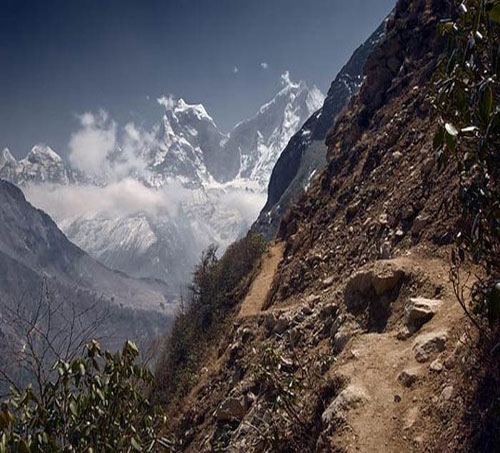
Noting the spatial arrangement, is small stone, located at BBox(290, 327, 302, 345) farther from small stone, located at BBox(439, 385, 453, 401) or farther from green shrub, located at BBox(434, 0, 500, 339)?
green shrub, located at BBox(434, 0, 500, 339)

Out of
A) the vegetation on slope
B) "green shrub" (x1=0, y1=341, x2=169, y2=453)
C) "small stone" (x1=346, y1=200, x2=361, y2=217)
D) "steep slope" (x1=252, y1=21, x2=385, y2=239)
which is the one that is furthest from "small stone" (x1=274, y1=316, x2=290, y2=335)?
"steep slope" (x1=252, y1=21, x2=385, y2=239)

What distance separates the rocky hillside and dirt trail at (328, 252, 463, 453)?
0.02 meters

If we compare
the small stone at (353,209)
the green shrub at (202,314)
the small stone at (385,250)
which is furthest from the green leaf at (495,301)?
the green shrub at (202,314)

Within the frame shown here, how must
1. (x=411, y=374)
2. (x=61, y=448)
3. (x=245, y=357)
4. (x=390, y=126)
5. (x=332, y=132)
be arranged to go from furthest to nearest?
(x=332, y=132) < (x=390, y=126) < (x=245, y=357) < (x=411, y=374) < (x=61, y=448)

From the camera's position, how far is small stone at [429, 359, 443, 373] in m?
7.61

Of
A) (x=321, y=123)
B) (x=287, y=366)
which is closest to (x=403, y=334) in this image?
(x=287, y=366)

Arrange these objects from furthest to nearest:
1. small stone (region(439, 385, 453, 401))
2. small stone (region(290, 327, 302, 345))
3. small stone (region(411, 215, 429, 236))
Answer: small stone (region(290, 327, 302, 345))
small stone (region(411, 215, 429, 236))
small stone (region(439, 385, 453, 401))

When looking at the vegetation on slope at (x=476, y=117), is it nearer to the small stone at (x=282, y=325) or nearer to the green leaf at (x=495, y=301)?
the green leaf at (x=495, y=301)

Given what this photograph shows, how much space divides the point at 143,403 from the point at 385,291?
7429 millimetres

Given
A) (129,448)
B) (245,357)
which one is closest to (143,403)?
(129,448)

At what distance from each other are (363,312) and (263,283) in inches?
539

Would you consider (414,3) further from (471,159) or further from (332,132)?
(471,159)

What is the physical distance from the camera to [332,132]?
33594 millimetres

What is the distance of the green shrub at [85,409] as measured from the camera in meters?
4.63
